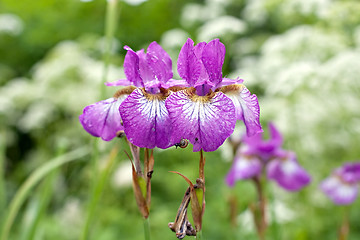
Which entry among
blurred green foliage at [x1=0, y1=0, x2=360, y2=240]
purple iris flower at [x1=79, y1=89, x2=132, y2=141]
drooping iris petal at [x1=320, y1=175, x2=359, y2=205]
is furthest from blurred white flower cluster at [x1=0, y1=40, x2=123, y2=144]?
purple iris flower at [x1=79, y1=89, x2=132, y2=141]

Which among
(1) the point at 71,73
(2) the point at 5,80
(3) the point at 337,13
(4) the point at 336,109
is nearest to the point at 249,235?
(4) the point at 336,109

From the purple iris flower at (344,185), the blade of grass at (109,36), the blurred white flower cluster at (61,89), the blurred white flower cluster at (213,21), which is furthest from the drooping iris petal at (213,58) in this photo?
the blurred white flower cluster at (213,21)

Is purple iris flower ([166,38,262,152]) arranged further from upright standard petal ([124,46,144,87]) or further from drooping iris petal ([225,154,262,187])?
drooping iris petal ([225,154,262,187])

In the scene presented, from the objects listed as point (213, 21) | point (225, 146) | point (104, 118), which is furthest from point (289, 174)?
point (213, 21)

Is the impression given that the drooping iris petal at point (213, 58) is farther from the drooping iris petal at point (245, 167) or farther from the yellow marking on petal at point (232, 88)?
the drooping iris petal at point (245, 167)

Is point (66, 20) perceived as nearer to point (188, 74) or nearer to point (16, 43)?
point (16, 43)

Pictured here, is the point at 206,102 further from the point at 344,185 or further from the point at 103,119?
the point at 344,185
